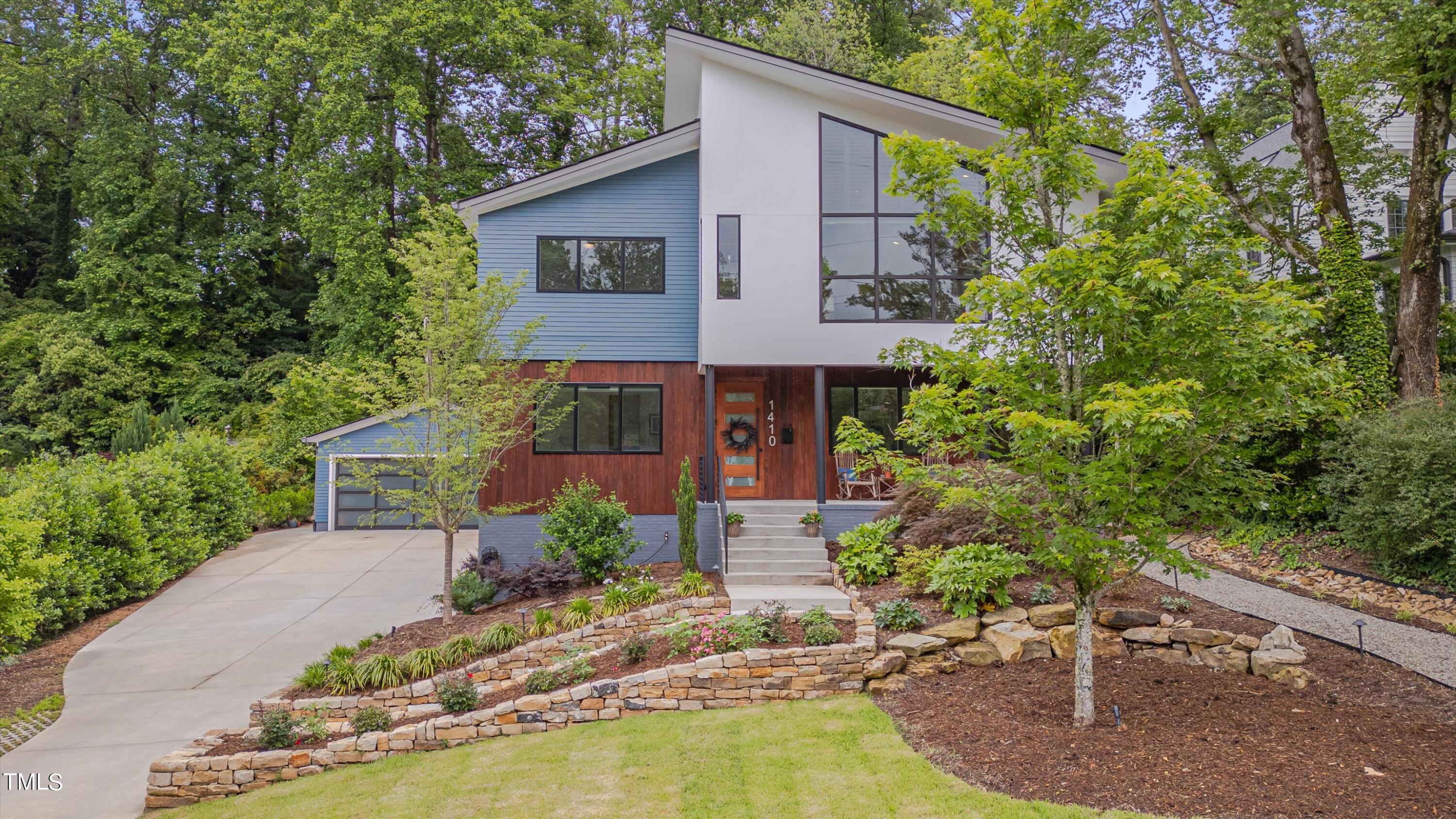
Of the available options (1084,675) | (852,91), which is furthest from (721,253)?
(1084,675)

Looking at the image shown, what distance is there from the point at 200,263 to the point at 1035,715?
99.0ft

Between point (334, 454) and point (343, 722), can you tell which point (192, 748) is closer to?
point (343, 722)

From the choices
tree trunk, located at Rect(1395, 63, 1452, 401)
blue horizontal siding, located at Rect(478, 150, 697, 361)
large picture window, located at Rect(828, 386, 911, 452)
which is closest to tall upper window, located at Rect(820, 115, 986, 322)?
large picture window, located at Rect(828, 386, 911, 452)

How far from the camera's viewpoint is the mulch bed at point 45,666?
8359 millimetres

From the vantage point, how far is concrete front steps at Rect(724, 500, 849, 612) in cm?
916

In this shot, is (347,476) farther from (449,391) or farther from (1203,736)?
(1203,736)

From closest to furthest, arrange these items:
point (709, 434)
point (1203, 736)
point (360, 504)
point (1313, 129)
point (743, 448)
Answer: point (1203, 736)
point (709, 434)
point (1313, 129)
point (743, 448)
point (360, 504)

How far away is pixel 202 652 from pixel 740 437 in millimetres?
8501

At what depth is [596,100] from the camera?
950 inches

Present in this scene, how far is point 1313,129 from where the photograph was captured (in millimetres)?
12133

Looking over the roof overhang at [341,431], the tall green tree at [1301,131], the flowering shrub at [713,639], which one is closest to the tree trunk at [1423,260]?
the tall green tree at [1301,131]

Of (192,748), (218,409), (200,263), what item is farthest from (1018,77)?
(200,263)

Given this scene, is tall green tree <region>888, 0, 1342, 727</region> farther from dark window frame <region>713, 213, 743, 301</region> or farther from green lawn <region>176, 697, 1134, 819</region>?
dark window frame <region>713, 213, 743, 301</region>

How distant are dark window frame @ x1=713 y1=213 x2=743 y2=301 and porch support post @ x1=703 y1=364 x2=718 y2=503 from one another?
117 centimetres
